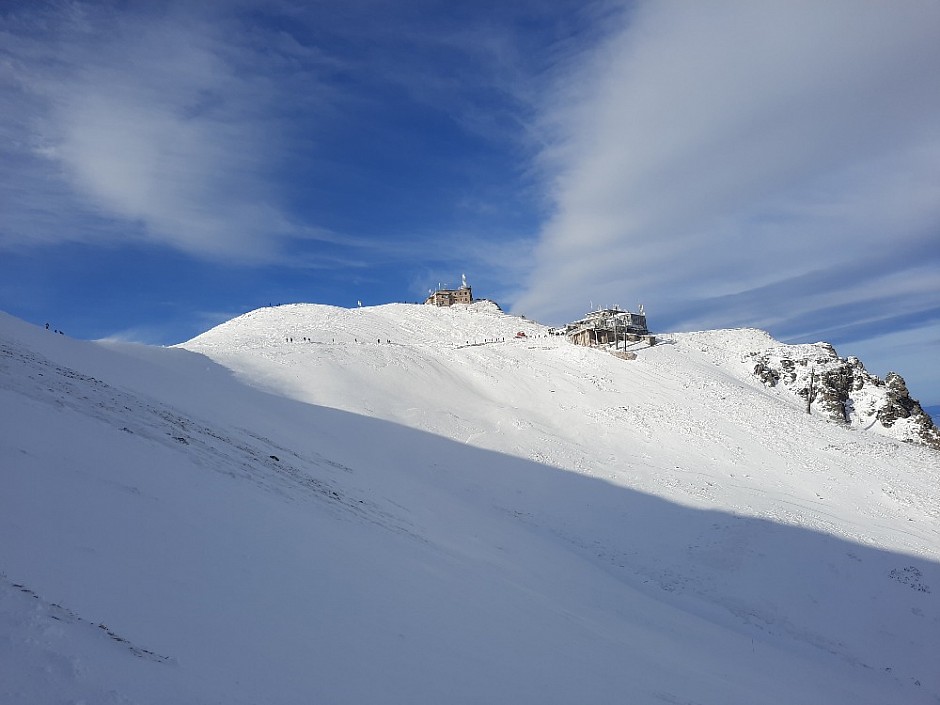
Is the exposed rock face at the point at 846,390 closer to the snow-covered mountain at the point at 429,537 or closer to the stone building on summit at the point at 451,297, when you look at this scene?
the snow-covered mountain at the point at 429,537

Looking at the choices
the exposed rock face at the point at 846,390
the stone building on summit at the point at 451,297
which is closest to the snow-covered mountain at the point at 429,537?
the exposed rock face at the point at 846,390

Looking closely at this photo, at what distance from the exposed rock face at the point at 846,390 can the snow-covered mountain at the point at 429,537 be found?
1777 cm

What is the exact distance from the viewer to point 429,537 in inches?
590

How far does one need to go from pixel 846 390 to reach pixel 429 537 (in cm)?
6253

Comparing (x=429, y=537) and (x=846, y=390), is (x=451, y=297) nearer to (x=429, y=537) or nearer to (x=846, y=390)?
(x=846, y=390)

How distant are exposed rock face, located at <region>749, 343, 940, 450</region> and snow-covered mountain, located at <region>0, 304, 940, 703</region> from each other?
58.3ft

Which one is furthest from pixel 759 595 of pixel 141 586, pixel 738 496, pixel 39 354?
pixel 39 354

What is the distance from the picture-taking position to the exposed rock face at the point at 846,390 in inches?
2208

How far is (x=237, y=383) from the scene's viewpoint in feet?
95.3

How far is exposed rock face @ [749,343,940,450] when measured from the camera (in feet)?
184

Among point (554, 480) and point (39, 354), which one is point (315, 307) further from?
point (39, 354)

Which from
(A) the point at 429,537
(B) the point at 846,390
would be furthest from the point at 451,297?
(A) the point at 429,537

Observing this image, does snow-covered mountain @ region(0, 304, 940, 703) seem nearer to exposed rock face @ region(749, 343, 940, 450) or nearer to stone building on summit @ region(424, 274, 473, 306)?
exposed rock face @ region(749, 343, 940, 450)

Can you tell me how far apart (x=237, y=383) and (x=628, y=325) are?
51.8 metres
